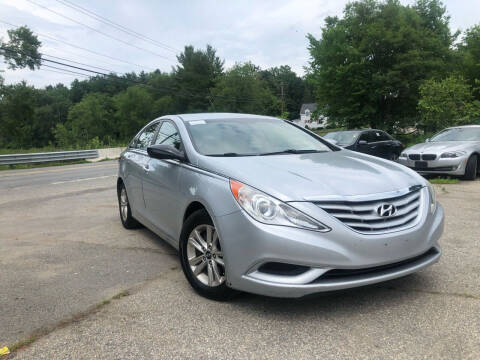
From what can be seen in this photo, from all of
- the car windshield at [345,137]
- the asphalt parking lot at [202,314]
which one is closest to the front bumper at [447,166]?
the car windshield at [345,137]

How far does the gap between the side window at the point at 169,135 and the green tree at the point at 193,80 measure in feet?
223

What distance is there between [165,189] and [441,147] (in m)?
8.06

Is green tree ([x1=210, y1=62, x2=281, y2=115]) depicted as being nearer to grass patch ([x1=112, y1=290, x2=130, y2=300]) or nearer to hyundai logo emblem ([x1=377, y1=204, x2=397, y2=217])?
grass patch ([x1=112, y1=290, x2=130, y2=300])

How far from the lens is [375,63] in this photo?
92.7 feet

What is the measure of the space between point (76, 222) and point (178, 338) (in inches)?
174

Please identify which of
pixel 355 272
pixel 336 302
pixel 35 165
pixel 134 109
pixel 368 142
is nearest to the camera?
pixel 355 272

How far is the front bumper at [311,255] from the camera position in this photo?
103 inches

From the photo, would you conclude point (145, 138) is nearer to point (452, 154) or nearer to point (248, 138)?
point (248, 138)

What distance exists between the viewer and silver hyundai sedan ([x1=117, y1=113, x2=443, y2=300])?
2637 millimetres

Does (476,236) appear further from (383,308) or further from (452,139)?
(452,139)

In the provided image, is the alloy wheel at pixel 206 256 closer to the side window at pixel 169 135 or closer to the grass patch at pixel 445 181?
the side window at pixel 169 135

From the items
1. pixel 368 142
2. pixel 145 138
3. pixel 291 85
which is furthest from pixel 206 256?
pixel 291 85

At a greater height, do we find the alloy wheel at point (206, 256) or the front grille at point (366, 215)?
the front grille at point (366, 215)

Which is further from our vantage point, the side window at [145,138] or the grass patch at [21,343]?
the side window at [145,138]
